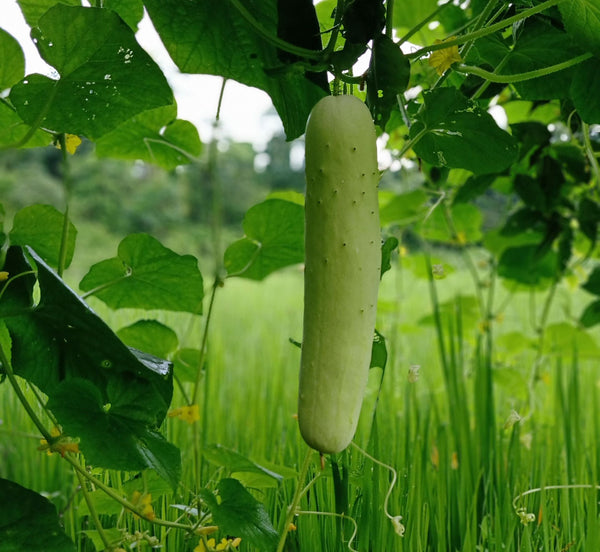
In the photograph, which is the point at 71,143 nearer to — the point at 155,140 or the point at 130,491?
the point at 155,140

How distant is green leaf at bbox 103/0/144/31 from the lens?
409mm

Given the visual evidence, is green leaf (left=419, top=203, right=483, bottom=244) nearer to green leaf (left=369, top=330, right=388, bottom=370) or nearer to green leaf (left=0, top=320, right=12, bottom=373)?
green leaf (left=369, top=330, right=388, bottom=370)

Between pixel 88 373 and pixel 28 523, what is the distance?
0.08 metres

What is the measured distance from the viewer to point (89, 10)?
0.33 meters

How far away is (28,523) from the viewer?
0.33 metres

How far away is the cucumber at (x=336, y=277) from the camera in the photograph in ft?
0.94

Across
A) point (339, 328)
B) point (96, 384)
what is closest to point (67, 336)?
point (96, 384)

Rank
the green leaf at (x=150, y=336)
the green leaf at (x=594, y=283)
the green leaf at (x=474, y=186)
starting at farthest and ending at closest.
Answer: the green leaf at (x=594, y=283) → the green leaf at (x=474, y=186) → the green leaf at (x=150, y=336)

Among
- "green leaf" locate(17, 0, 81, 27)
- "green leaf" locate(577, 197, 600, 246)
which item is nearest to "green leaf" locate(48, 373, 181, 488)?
"green leaf" locate(17, 0, 81, 27)

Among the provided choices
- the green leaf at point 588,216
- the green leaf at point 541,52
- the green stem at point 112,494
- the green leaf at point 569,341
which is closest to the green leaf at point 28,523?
the green stem at point 112,494

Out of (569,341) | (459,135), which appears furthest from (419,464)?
(569,341)

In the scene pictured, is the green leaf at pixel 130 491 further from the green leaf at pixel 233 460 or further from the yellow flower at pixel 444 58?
the yellow flower at pixel 444 58

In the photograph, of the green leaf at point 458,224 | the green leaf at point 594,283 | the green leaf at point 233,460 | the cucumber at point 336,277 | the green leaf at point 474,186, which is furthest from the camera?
the green leaf at point 458,224

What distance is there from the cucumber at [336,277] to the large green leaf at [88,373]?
0.31 feet
